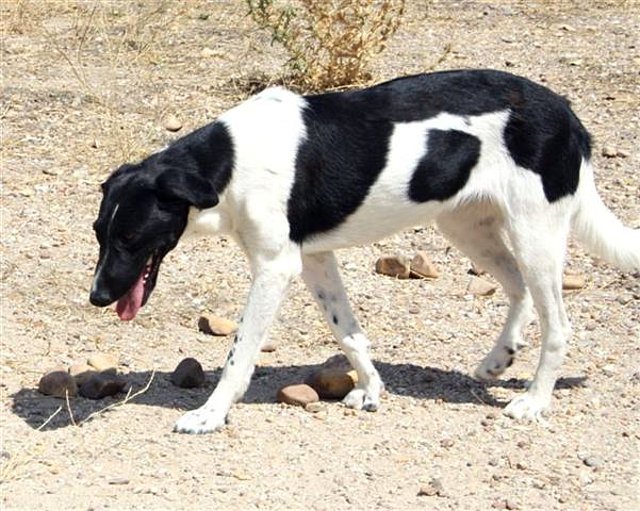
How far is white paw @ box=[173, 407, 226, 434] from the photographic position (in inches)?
233

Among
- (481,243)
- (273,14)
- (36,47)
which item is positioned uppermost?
(481,243)

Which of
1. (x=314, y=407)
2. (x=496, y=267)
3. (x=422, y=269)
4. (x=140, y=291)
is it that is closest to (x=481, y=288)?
(x=422, y=269)

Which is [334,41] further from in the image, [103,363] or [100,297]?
[100,297]

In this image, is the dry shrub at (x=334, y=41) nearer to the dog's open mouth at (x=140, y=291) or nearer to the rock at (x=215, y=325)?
the rock at (x=215, y=325)

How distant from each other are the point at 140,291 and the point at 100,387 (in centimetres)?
59

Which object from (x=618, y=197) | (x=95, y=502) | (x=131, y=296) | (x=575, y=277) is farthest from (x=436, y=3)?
(x=95, y=502)

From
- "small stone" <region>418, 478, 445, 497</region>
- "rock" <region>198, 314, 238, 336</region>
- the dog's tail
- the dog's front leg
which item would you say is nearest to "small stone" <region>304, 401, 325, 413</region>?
the dog's front leg

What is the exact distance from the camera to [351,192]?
239 inches

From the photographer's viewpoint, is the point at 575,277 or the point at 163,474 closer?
the point at 163,474

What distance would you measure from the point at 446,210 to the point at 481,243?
0.47 m

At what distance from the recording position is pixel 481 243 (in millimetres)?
6660

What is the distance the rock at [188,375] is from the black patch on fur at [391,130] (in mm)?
864

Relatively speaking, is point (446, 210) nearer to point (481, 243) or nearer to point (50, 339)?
point (481, 243)

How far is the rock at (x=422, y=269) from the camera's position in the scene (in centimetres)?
791
